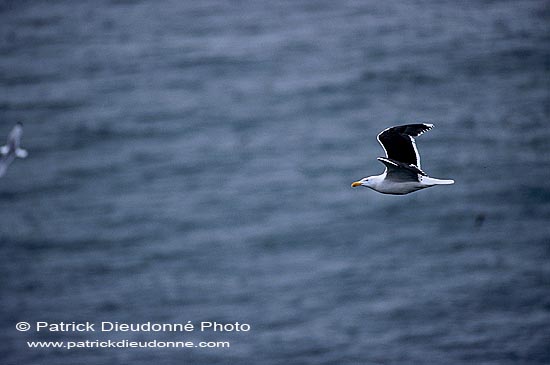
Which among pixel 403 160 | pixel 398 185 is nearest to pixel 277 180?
pixel 398 185

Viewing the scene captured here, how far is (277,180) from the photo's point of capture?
136 ft

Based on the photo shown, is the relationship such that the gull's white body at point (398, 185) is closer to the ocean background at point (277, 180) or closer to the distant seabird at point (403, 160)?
the distant seabird at point (403, 160)

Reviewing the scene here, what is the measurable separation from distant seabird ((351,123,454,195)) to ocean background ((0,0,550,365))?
13863 mm

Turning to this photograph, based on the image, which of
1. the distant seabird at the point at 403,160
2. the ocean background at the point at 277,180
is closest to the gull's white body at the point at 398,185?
the distant seabird at the point at 403,160

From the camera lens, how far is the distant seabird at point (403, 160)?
46.0 ft

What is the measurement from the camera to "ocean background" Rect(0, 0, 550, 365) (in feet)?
101

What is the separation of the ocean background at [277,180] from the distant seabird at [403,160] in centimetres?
1386

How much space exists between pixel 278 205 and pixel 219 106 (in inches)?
439

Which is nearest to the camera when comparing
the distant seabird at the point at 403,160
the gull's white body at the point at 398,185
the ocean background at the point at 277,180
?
the distant seabird at the point at 403,160

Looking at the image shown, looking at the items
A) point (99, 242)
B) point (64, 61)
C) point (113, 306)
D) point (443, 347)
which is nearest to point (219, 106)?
point (64, 61)

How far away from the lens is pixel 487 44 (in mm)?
47938

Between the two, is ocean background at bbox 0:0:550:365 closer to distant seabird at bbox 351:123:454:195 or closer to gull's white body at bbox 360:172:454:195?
gull's white body at bbox 360:172:454:195

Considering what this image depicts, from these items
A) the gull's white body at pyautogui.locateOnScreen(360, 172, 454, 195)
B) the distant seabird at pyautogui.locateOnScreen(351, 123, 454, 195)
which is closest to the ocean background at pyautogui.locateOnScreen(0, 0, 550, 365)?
the gull's white body at pyautogui.locateOnScreen(360, 172, 454, 195)

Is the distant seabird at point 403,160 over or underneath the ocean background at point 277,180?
underneath
